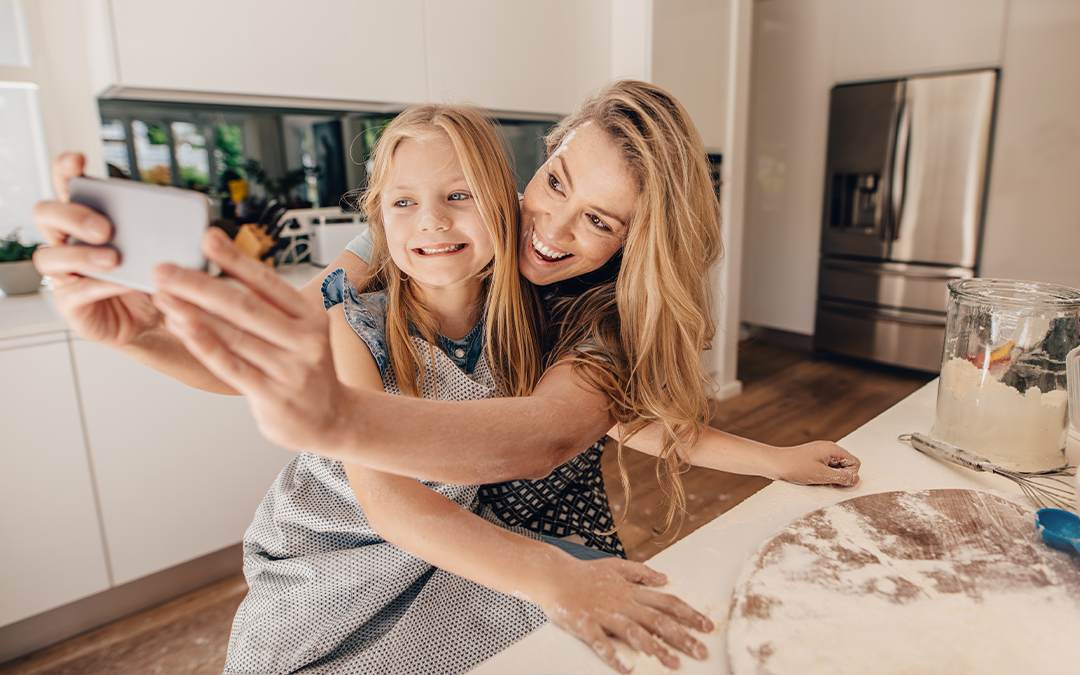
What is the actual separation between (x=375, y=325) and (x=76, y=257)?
0.45 meters

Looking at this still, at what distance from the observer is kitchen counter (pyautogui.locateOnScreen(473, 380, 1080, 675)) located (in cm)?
55

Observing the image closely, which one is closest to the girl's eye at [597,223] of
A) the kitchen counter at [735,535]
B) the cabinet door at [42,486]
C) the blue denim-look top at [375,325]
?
the blue denim-look top at [375,325]

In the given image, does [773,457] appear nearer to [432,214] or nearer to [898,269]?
[432,214]

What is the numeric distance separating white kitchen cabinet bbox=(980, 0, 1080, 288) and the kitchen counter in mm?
2690

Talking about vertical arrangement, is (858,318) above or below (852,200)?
below

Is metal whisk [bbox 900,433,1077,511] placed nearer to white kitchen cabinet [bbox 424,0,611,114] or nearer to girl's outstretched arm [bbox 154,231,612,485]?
girl's outstretched arm [bbox 154,231,612,485]

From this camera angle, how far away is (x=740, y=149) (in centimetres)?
310

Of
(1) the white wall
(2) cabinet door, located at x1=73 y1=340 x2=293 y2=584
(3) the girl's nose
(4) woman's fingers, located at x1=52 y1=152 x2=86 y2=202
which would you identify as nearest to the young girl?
(3) the girl's nose

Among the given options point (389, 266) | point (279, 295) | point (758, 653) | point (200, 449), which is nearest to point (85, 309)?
point (279, 295)

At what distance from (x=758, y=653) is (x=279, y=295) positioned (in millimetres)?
483

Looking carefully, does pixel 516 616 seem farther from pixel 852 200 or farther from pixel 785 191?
pixel 785 191

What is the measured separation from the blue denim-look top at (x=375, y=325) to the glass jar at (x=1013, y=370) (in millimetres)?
→ 724

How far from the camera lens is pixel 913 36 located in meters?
3.25

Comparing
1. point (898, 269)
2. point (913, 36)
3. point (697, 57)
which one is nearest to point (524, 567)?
point (697, 57)
